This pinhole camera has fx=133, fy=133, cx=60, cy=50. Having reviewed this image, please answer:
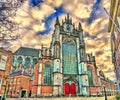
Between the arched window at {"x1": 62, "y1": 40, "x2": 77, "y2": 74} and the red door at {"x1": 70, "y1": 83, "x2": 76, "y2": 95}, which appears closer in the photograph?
the red door at {"x1": 70, "y1": 83, "x2": 76, "y2": 95}

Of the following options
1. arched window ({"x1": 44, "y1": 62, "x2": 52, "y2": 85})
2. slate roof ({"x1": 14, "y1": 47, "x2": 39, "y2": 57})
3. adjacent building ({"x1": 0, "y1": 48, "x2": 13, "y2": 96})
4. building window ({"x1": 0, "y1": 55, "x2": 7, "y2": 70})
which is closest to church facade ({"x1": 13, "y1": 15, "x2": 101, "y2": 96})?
arched window ({"x1": 44, "y1": 62, "x2": 52, "y2": 85})

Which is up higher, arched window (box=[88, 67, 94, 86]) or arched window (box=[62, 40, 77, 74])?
arched window (box=[62, 40, 77, 74])

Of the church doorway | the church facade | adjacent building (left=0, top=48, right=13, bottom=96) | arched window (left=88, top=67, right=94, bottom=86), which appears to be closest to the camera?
adjacent building (left=0, top=48, right=13, bottom=96)

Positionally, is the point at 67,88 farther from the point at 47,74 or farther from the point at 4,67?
the point at 4,67

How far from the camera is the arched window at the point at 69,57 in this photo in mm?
39588

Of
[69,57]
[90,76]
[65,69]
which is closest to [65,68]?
[65,69]

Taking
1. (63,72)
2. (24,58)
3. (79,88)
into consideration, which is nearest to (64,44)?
(63,72)

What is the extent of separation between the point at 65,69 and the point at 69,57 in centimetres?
431

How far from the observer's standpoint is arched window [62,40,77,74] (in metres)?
39.6

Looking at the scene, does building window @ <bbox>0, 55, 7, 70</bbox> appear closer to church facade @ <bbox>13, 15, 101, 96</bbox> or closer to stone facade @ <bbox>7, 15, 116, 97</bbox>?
stone facade @ <bbox>7, 15, 116, 97</bbox>

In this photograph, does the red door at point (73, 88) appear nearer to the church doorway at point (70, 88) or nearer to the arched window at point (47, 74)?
the church doorway at point (70, 88)

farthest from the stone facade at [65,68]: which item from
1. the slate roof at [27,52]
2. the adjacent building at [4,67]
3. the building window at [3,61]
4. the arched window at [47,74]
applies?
the slate roof at [27,52]

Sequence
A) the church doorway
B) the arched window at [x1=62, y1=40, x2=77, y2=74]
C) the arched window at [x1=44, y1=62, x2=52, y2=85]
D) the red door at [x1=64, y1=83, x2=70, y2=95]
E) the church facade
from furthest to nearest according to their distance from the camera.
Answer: the arched window at [x1=62, y1=40, x2=77, y2=74] < the church doorway < the red door at [x1=64, y1=83, x2=70, y2=95] < the arched window at [x1=44, y1=62, x2=52, y2=85] < the church facade

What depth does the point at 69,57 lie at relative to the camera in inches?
1631
